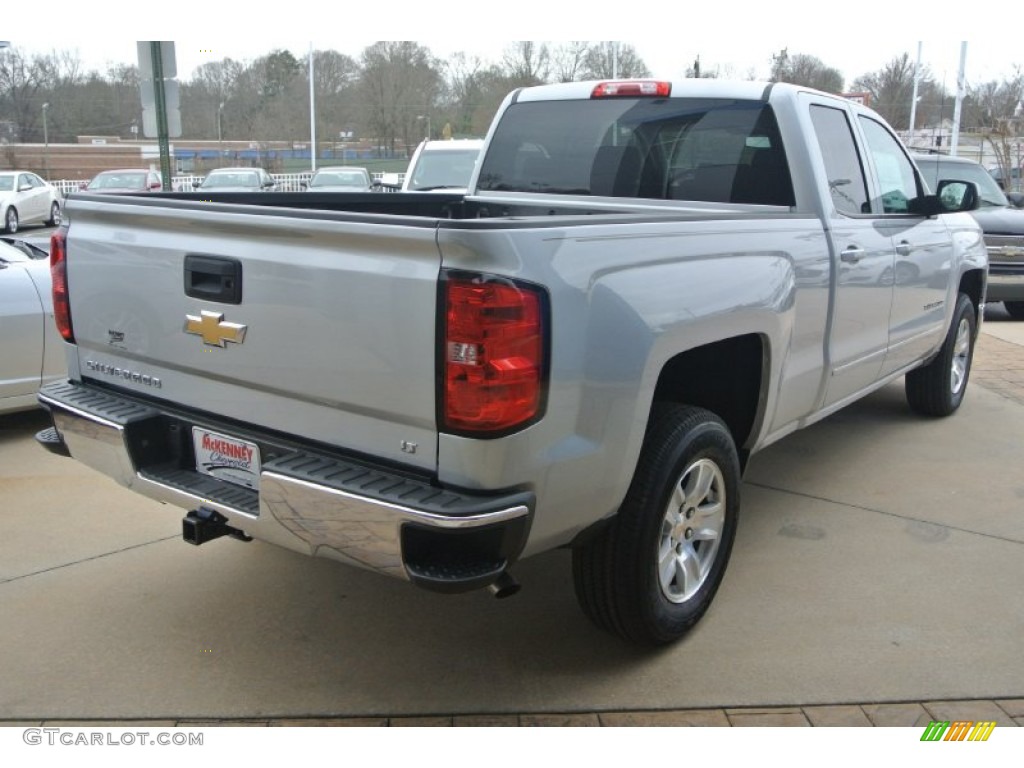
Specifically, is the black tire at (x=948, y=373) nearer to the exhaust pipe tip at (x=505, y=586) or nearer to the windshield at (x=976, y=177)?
the exhaust pipe tip at (x=505, y=586)

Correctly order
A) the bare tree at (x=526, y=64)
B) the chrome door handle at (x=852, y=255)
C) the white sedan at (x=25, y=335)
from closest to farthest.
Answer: the chrome door handle at (x=852, y=255)
the white sedan at (x=25, y=335)
the bare tree at (x=526, y=64)

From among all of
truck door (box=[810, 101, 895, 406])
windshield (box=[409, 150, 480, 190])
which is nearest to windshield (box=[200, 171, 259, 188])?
windshield (box=[409, 150, 480, 190])

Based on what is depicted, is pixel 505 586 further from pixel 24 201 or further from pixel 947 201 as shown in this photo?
pixel 24 201

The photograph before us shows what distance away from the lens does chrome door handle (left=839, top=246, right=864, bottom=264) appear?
404cm

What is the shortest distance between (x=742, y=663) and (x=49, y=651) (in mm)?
2410

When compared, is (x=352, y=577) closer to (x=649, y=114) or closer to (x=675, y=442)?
(x=675, y=442)

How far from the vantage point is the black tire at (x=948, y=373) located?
6.09m

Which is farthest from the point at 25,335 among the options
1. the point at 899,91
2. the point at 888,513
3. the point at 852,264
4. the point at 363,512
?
the point at 899,91

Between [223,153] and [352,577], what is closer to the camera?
[352,577]

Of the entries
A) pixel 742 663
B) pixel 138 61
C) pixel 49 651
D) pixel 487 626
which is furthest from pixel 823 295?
pixel 138 61

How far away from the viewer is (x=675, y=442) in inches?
118

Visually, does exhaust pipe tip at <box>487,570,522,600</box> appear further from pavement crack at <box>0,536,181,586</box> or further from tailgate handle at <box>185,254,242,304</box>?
pavement crack at <box>0,536,181,586</box>

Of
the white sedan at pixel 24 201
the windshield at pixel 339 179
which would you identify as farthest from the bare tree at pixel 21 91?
the windshield at pixel 339 179
